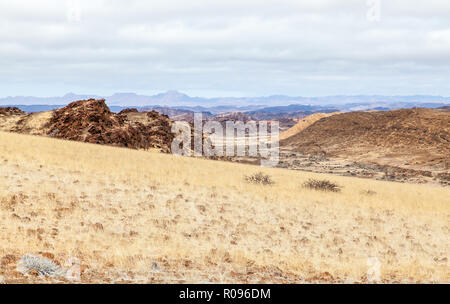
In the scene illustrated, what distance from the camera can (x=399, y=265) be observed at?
10.3 m

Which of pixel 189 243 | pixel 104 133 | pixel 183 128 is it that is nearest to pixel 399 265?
pixel 189 243

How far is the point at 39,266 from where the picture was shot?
7.64m

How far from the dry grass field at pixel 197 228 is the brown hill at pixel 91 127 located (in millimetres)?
16366

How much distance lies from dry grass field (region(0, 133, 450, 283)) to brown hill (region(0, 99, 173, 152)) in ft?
53.7

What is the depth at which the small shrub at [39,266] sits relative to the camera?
24.7 ft

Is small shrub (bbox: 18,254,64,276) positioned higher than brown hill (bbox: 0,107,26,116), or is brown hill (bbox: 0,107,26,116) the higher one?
brown hill (bbox: 0,107,26,116)

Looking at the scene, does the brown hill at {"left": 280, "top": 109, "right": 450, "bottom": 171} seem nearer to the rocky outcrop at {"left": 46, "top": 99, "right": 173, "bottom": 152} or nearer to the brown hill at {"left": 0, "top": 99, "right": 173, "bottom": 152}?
the rocky outcrop at {"left": 46, "top": 99, "right": 173, "bottom": 152}

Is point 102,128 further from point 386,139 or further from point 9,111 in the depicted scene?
point 386,139

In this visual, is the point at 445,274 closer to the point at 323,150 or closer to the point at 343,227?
the point at 343,227

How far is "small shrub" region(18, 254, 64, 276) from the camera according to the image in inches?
297

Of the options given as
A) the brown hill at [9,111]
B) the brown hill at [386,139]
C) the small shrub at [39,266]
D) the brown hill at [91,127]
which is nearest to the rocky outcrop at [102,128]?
the brown hill at [91,127]

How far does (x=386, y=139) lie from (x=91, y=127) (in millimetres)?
58687

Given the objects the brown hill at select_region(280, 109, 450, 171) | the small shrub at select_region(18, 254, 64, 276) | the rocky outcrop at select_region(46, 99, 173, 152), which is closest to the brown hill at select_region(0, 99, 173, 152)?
the rocky outcrop at select_region(46, 99, 173, 152)
